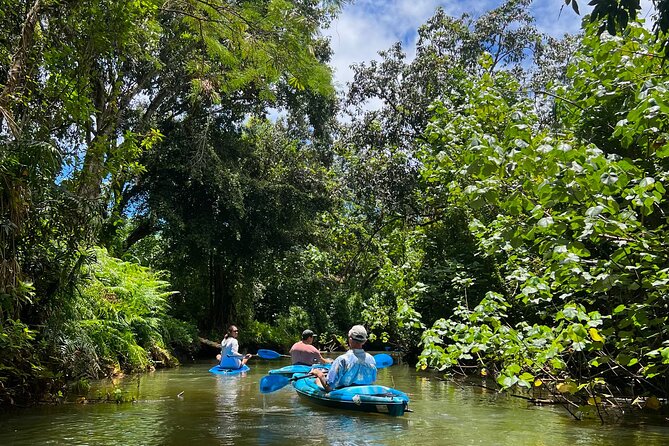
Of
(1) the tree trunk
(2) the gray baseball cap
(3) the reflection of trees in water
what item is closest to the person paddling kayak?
(3) the reflection of trees in water

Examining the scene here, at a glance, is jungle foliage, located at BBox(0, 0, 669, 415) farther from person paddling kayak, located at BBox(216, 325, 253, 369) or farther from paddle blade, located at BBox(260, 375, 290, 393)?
paddle blade, located at BBox(260, 375, 290, 393)

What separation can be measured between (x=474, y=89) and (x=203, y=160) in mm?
9608

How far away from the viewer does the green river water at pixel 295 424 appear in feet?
20.5

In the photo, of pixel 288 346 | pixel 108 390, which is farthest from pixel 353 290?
pixel 108 390

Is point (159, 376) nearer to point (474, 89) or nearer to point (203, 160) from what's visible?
point (203, 160)

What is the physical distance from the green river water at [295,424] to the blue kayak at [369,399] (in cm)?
13

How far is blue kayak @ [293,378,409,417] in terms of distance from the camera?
7551mm

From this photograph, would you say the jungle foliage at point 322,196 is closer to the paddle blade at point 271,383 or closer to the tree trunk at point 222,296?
the tree trunk at point 222,296

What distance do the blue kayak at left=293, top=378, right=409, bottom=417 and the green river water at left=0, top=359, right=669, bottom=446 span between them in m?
0.13

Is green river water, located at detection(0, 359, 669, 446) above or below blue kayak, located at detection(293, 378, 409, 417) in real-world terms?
below

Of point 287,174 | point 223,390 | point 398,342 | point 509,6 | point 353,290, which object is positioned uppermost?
point 509,6

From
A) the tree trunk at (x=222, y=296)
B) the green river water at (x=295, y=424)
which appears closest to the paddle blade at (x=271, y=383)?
the green river water at (x=295, y=424)

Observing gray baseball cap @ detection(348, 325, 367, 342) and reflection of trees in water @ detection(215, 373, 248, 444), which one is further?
gray baseball cap @ detection(348, 325, 367, 342)

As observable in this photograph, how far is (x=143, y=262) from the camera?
2033cm
